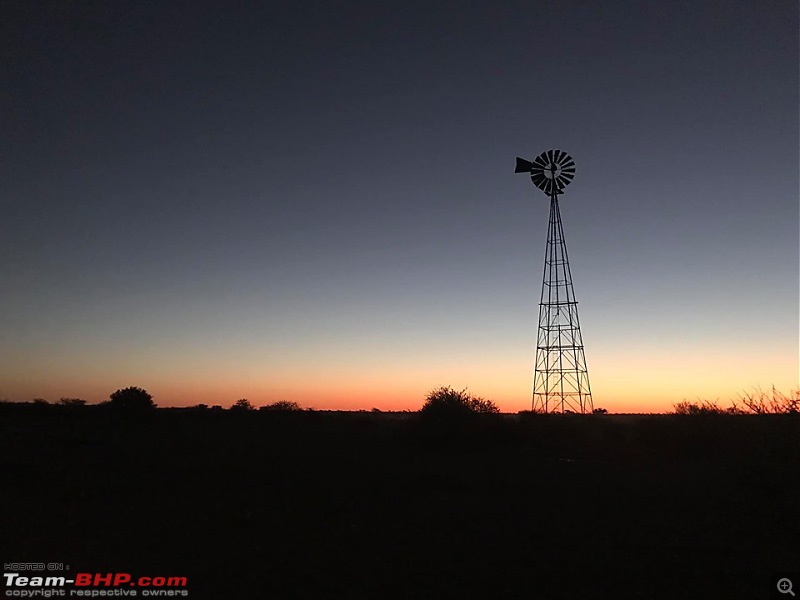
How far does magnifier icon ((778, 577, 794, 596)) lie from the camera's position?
10.3 meters

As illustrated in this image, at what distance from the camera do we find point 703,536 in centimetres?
1407

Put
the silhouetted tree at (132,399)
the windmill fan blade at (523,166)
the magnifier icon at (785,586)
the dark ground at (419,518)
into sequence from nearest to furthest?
the magnifier icon at (785,586) < the dark ground at (419,518) < the windmill fan blade at (523,166) < the silhouetted tree at (132,399)

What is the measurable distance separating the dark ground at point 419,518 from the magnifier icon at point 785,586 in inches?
13.7

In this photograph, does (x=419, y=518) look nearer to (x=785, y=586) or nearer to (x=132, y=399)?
(x=785, y=586)

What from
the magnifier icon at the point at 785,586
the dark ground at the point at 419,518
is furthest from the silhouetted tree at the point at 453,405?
the magnifier icon at the point at 785,586

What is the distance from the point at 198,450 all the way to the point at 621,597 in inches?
965

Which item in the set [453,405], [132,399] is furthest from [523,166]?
[132,399]

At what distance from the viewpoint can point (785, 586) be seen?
34.2ft

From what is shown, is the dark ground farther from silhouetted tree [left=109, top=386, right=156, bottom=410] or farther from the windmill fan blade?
silhouetted tree [left=109, top=386, right=156, bottom=410]

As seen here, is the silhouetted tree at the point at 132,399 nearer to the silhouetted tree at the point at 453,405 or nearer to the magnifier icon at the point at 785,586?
the silhouetted tree at the point at 453,405

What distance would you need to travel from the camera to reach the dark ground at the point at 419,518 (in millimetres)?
11109

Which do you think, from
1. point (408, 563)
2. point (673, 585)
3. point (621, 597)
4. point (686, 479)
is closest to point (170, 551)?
point (408, 563)

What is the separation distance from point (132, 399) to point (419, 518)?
49.6m

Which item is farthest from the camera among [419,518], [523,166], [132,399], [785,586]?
[132,399]
